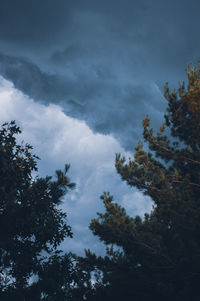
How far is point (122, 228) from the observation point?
9.22 meters

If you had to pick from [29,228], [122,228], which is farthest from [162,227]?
[29,228]

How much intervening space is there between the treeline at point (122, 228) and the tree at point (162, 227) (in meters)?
0.03

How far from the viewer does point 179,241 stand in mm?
8047

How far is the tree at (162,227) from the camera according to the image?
8477 mm

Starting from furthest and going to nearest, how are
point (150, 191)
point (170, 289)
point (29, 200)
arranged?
point (29, 200), point (150, 191), point (170, 289)

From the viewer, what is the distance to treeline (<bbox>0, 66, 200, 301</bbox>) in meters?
8.75

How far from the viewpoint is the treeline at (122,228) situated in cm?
875

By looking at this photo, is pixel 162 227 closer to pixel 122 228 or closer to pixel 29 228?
pixel 122 228

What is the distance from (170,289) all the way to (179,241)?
136cm

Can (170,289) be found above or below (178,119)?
below

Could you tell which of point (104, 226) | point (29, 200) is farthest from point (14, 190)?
point (104, 226)

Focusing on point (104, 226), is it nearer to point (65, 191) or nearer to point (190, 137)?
point (65, 191)

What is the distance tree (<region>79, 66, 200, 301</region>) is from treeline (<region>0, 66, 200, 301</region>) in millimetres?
31

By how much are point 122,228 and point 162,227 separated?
4.39ft
